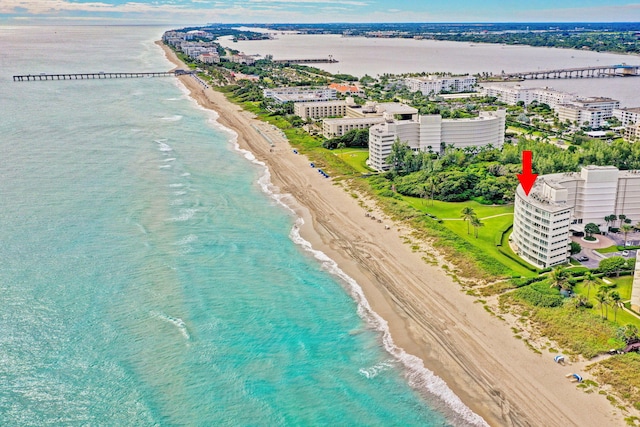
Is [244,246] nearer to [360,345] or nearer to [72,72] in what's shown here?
[360,345]

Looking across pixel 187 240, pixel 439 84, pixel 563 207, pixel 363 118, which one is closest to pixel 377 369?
pixel 563 207

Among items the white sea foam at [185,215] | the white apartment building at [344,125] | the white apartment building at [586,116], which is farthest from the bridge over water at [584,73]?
the white sea foam at [185,215]

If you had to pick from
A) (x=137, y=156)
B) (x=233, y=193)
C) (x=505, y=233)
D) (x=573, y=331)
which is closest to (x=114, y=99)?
(x=137, y=156)

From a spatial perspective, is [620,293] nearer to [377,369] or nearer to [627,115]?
[377,369]

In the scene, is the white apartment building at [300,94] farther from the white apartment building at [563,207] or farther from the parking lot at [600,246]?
the parking lot at [600,246]

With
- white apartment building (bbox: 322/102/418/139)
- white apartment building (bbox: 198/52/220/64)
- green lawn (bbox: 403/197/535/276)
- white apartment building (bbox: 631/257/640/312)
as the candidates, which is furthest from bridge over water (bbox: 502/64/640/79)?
white apartment building (bbox: 631/257/640/312)

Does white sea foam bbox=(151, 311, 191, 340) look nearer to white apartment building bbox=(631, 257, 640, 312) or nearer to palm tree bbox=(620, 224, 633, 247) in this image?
A: white apartment building bbox=(631, 257, 640, 312)

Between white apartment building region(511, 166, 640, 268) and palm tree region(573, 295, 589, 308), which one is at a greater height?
white apartment building region(511, 166, 640, 268)
